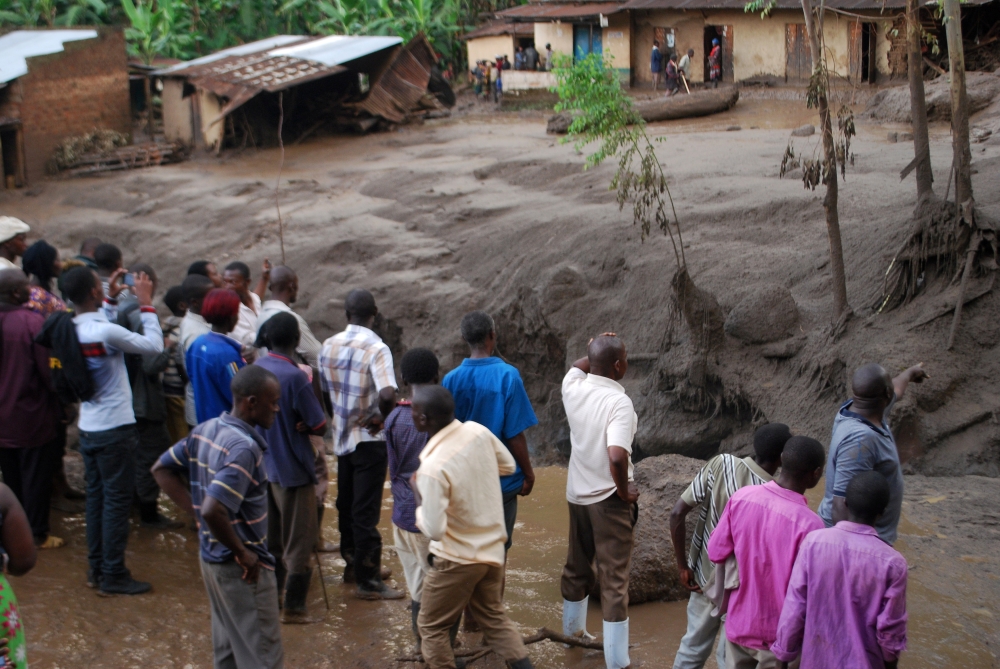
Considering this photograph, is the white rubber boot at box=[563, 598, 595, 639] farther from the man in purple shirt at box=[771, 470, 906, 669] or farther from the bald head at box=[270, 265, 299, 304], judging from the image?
the bald head at box=[270, 265, 299, 304]

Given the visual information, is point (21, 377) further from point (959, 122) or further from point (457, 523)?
point (959, 122)

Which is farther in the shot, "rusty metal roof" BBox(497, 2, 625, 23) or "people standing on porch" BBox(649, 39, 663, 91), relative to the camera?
"rusty metal roof" BBox(497, 2, 625, 23)

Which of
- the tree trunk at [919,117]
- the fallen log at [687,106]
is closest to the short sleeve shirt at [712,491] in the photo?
the tree trunk at [919,117]

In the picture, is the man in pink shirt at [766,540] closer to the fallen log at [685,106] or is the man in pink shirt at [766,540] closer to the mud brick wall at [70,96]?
the fallen log at [685,106]

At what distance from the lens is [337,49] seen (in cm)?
1959

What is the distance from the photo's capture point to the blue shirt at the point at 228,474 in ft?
11.6

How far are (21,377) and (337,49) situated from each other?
1562cm

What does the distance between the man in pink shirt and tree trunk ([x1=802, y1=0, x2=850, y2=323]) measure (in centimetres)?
477

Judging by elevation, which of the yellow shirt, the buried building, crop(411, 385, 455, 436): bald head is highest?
the buried building

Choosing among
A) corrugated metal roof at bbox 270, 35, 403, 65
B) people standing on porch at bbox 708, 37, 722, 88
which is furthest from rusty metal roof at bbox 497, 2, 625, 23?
corrugated metal roof at bbox 270, 35, 403, 65

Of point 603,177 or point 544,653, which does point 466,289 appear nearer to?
point 603,177

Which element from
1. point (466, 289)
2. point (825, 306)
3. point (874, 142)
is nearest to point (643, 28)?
point (874, 142)

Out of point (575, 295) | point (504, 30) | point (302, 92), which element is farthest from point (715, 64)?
point (575, 295)

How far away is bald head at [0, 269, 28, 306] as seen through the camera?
5.36 metres
